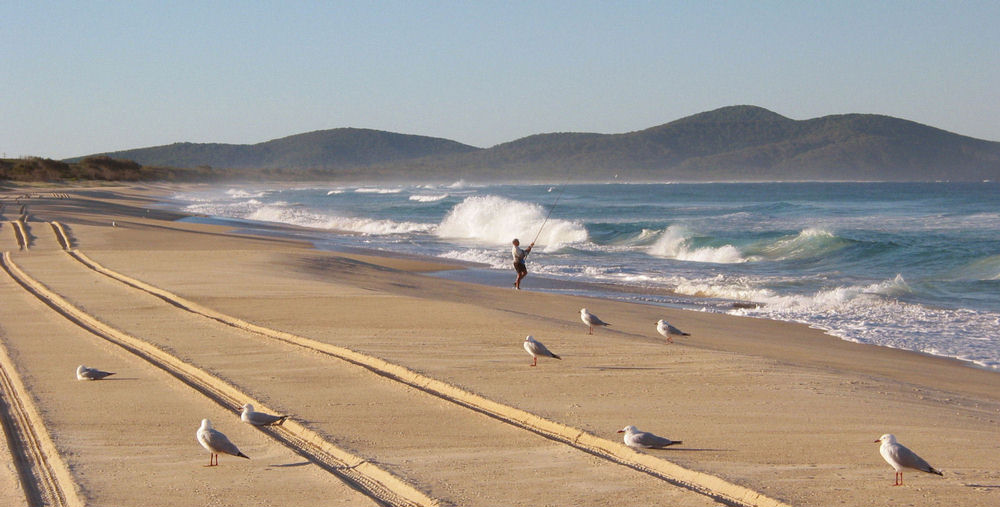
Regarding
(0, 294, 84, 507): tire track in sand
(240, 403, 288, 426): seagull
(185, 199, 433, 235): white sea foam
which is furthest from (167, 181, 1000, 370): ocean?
(0, 294, 84, 507): tire track in sand

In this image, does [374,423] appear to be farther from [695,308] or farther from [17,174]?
[17,174]

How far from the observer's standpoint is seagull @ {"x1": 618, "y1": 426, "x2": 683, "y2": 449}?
19.1 feet

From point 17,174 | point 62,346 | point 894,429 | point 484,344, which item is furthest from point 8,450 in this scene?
point 17,174

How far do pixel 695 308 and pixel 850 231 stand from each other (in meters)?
19.1

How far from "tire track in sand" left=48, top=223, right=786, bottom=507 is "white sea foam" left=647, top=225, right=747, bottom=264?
715 inches

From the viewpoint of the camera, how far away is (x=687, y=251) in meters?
28.0

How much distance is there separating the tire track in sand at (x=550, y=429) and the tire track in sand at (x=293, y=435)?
48.5 inches

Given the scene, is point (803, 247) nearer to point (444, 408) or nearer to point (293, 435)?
point (444, 408)

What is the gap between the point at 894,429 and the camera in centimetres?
662

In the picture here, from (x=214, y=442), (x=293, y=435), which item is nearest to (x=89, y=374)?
(x=293, y=435)

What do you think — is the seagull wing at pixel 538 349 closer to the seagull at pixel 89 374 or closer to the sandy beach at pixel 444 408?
the sandy beach at pixel 444 408

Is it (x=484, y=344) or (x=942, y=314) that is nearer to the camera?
(x=484, y=344)

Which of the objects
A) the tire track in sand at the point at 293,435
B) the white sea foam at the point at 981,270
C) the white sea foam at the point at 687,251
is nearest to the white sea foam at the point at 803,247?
the white sea foam at the point at 687,251

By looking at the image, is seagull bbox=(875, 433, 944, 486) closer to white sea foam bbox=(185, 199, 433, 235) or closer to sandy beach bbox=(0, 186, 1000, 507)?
sandy beach bbox=(0, 186, 1000, 507)
